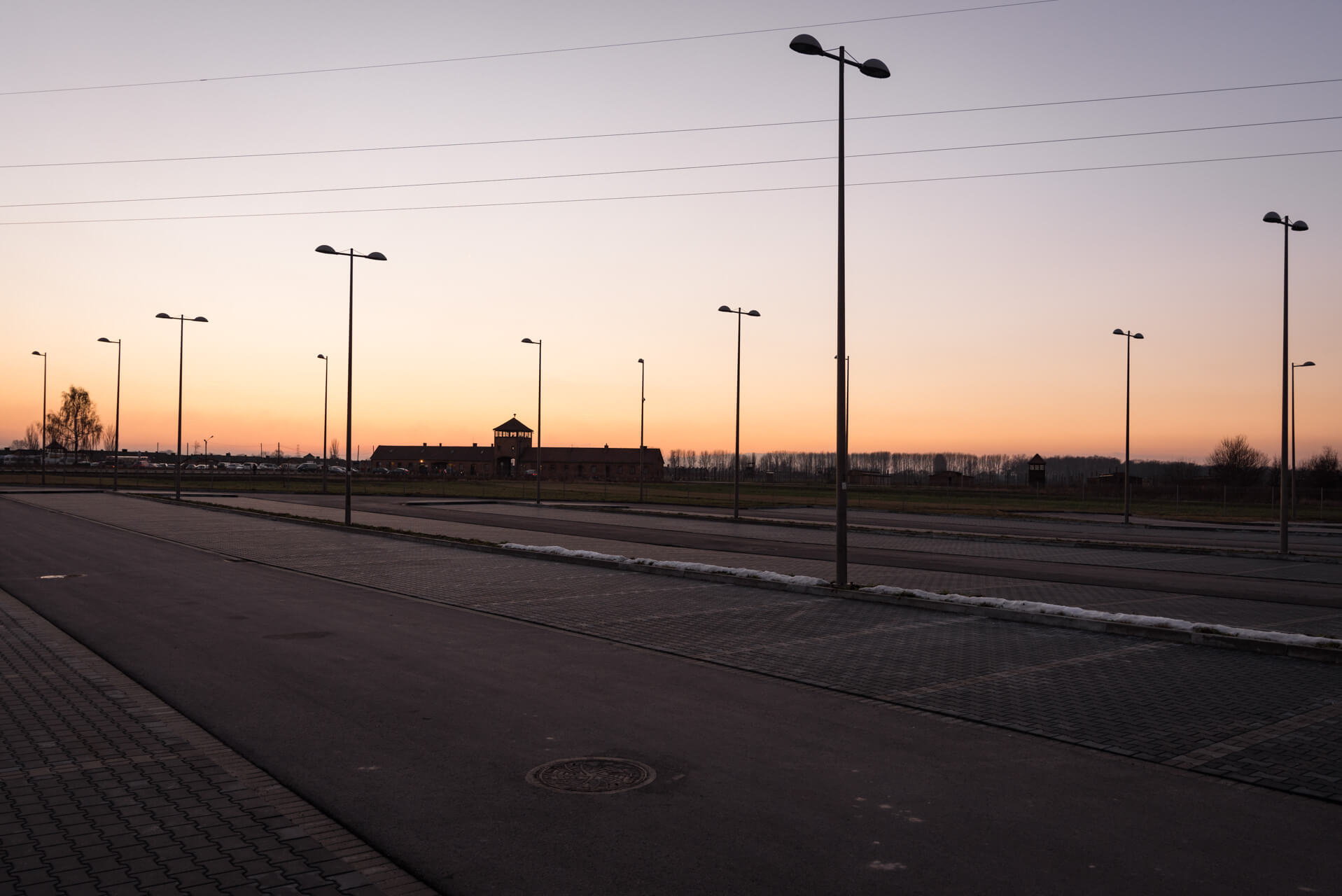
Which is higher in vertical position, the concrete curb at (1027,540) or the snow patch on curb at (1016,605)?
the snow patch on curb at (1016,605)

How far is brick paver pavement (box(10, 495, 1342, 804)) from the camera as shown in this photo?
7824mm

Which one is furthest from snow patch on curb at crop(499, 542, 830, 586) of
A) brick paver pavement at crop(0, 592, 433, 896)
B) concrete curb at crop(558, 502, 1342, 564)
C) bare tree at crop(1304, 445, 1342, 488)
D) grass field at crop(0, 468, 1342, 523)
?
bare tree at crop(1304, 445, 1342, 488)

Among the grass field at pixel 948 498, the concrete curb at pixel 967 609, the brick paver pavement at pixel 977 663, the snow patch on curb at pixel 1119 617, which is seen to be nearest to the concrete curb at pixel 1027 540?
the snow patch on curb at pixel 1119 617

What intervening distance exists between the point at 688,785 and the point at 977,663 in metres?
5.62

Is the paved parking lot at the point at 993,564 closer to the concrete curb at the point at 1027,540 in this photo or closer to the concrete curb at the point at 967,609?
the concrete curb at the point at 1027,540

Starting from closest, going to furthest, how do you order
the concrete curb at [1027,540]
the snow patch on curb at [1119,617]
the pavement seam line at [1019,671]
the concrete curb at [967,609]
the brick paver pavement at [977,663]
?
the brick paver pavement at [977,663], the pavement seam line at [1019,671], the concrete curb at [967,609], the snow patch on curb at [1119,617], the concrete curb at [1027,540]

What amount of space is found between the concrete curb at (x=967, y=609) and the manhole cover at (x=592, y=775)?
8.79m

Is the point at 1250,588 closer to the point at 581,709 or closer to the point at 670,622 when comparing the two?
the point at 670,622

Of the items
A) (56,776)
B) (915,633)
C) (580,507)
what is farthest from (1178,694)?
(580,507)

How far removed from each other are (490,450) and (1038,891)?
172 metres

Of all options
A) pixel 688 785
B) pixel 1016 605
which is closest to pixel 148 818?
pixel 688 785

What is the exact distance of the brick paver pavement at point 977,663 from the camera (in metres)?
7.82

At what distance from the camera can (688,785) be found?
6625 millimetres

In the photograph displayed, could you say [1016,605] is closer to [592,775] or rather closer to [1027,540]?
[592,775]
